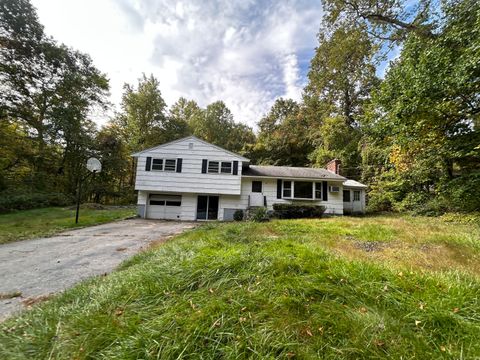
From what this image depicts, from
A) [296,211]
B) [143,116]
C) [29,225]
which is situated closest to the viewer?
[29,225]

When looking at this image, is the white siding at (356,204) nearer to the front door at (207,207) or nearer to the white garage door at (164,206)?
the front door at (207,207)

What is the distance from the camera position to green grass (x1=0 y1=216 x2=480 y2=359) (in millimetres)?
1648

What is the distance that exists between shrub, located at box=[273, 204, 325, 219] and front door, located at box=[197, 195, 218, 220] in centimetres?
433

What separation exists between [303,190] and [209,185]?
6.77m

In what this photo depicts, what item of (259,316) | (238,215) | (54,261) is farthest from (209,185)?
(259,316)

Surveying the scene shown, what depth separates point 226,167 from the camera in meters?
14.8

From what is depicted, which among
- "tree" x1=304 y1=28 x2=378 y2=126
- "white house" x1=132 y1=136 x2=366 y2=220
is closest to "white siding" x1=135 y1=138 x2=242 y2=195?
"white house" x1=132 y1=136 x2=366 y2=220

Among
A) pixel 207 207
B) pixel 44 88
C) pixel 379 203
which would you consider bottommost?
pixel 207 207

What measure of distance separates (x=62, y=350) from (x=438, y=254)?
6.07 metres

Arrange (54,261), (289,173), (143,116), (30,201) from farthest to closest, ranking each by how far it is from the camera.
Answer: (143,116) < (289,173) < (30,201) < (54,261)

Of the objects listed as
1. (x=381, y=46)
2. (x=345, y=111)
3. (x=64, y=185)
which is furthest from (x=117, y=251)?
(x=345, y=111)

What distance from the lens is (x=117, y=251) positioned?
5.79 m

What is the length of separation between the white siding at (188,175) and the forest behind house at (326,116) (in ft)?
24.1

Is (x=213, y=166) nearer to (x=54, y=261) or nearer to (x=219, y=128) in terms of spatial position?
(x=54, y=261)
